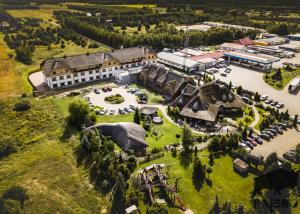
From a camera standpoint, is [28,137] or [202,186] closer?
[202,186]

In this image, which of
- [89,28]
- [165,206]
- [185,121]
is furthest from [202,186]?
[89,28]

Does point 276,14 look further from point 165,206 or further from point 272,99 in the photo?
point 165,206

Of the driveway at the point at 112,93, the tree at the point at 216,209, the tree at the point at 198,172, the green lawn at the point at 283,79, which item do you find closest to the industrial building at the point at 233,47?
the green lawn at the point at 283,79

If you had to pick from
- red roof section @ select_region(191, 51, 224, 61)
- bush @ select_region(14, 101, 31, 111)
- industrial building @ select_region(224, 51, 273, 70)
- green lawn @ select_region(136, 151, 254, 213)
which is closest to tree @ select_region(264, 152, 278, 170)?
green lawn @ select_region(136, 151, 254, 213)

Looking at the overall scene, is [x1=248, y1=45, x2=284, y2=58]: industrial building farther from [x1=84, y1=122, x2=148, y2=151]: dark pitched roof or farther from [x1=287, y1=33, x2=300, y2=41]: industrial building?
[x1=84, y1=122, x2=148, y2=151]: dark pitched roof

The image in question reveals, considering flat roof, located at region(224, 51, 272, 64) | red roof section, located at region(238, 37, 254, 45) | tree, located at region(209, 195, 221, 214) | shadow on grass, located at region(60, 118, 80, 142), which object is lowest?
shadow on grass, located at region(60, 118, 80, 142)

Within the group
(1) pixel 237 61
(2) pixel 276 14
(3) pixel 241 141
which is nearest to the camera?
(3) pixel 241 141

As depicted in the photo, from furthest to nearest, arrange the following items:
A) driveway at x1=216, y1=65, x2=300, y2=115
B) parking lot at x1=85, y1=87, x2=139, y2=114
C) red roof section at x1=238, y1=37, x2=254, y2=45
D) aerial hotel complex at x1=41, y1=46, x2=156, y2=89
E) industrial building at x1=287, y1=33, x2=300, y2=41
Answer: industrial building at x1=287, y1=33, x2=300, y2=41
red roof section at x1=238, y1=37, x2=254, y2=45
aerial hotel complex at x1=41, y1=46, x2=156, y2=89
driveway at x1=216, y1=65, x2=300, y2=115
parking lot at x1=85, y1=87, x2=139, y2=114
